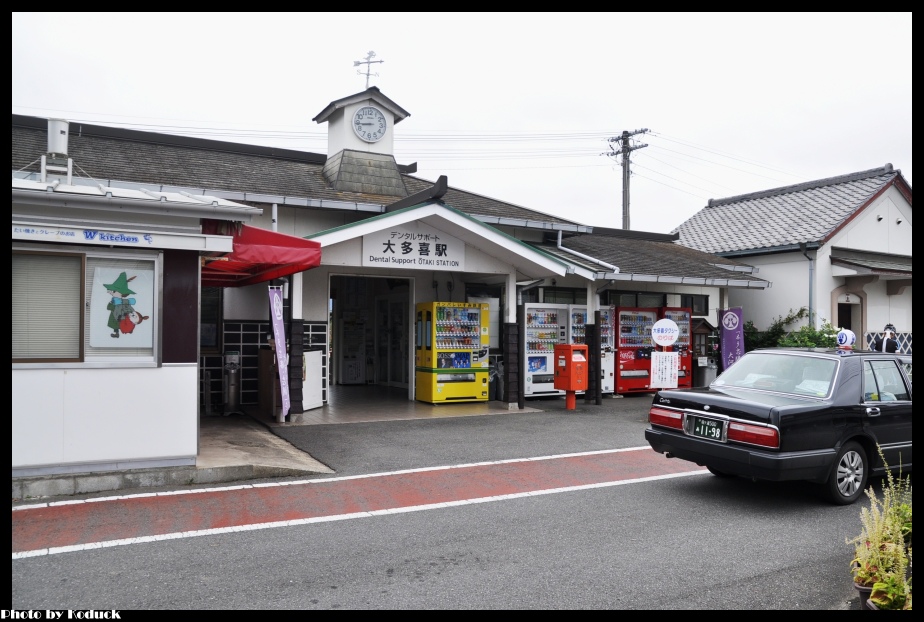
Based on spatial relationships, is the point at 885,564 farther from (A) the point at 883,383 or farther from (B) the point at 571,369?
(B) the point at 571,369

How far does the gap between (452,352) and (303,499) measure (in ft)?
23.5

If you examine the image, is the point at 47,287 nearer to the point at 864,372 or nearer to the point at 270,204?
the point at 270,204

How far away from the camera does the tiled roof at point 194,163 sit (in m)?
12.8

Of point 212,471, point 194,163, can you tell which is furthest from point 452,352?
point 212,471

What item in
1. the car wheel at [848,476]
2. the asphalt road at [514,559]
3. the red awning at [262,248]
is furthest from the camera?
the red awning at [262,248]

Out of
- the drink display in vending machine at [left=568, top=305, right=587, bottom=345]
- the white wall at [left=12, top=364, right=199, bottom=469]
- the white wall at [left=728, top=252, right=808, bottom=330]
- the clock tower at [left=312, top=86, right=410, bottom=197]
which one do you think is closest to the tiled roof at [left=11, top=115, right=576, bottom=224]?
the clock tower at [left=312, top=86, right=410, bottom=197]

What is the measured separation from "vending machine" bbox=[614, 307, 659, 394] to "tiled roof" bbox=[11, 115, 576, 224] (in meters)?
2.82

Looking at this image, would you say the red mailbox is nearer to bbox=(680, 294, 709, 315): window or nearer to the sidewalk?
bbox=(680, 294, 709, 315): window

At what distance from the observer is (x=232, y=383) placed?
12562mm

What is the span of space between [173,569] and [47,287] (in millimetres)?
3845

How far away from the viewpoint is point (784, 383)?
7.63 m

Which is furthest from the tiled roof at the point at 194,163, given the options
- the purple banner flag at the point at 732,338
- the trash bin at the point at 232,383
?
the purple banner flag at the point at 732,338

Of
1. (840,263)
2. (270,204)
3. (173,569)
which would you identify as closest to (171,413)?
(173,569)

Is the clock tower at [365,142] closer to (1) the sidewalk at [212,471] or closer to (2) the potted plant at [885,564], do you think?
(1) the sidewalk at [212,471]
